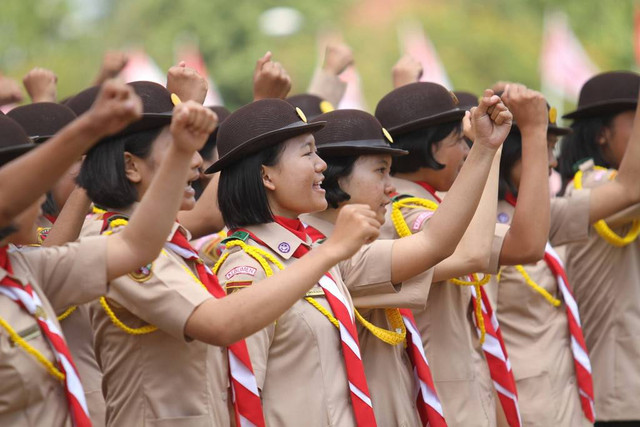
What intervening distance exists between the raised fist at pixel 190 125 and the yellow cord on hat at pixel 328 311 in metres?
1.01

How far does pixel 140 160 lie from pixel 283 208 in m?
0.73

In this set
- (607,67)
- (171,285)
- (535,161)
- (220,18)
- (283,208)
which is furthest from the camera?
(220,18)

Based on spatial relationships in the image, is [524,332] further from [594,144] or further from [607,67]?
[607,67]

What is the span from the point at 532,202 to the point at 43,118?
7.21 feet

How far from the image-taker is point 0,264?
3410mm

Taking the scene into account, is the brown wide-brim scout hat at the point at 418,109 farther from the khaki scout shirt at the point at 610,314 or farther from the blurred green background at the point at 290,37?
the blurred green background at the point at 290,37

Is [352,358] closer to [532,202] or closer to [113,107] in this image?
[532,202]

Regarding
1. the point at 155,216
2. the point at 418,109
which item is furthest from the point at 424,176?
the point at 155,216

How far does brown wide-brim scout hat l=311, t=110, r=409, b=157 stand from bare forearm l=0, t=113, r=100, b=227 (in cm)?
186

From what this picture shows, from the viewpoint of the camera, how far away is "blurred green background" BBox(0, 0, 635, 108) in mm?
30344

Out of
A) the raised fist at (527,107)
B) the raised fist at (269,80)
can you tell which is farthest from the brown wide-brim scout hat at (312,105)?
the raised fist at (527,107)

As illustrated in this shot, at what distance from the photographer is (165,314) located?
3.74 m

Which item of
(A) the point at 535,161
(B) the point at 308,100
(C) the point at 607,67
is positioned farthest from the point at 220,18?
(A) the point at 535,161

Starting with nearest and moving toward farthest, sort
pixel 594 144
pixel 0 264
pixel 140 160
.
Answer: pixel 0 264, pixel 140 160, pixel 594 144
